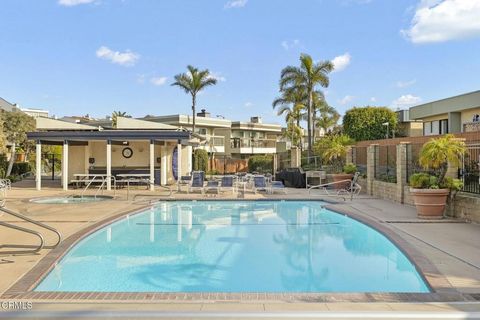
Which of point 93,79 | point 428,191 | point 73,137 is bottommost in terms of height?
point 428,191

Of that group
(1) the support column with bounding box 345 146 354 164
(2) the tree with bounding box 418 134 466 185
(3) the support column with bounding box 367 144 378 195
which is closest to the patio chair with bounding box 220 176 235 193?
(3) the support column with bounding box 367 144 378 195

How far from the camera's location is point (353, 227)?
1115 cm

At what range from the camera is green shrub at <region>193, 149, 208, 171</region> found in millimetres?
34094

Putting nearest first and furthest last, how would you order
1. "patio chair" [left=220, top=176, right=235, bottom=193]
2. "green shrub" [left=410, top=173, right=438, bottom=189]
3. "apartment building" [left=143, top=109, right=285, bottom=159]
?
1. "green shrub" [left=410, top=173, right=438, bottom=189]
2. "patio chair" [left=220, top=176, right=235, bottom=193]
3. "apartment building" [left=143, top=109, right=285, bottom=159]

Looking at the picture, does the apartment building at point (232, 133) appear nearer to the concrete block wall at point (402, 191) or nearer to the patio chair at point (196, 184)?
the patio chair at point (196, 184)

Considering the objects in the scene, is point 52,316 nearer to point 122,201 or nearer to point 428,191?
point 428,191

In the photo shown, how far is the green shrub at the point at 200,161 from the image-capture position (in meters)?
34.1

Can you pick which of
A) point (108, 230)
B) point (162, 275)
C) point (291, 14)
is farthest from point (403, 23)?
point (162, 275)

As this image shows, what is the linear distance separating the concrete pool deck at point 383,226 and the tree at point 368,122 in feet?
71.3

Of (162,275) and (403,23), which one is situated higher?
(403,23)

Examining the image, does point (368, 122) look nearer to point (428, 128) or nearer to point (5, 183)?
point (428, 128)

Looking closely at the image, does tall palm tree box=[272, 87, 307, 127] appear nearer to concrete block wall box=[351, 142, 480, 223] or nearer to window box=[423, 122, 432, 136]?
window box=[423, 122, 432, 136]

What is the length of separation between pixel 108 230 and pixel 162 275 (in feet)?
13.5

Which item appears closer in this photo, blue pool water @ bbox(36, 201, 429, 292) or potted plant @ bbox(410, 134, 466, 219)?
blue pool water @ bbox(36, 201, 429, 292)
